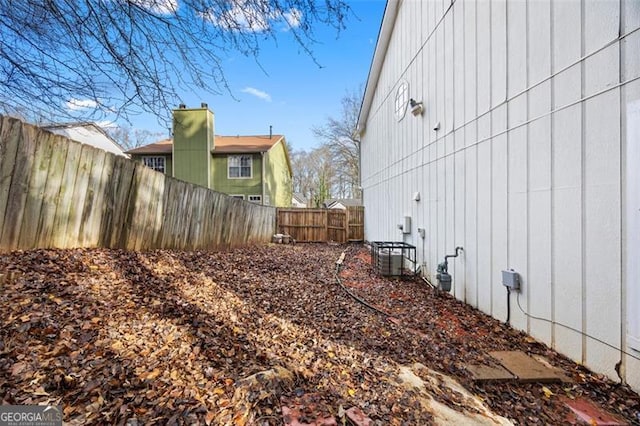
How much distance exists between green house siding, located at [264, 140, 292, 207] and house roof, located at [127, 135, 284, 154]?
0.49 metres

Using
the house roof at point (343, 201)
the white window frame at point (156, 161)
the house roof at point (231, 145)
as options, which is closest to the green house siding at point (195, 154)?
the house roof at point (231, 145)

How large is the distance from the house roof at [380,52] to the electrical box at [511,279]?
791cm

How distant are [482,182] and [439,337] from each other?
7.60ft

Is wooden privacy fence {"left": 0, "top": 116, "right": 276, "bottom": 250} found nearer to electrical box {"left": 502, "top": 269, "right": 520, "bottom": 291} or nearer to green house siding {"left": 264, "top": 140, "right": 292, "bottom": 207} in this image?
electrical box {"left": 502, "top": 269, "right": 520, "bottom": 291}

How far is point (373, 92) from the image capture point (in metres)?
11.8

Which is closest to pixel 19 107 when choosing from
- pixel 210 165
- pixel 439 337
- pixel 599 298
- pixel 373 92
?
pixel 439 337

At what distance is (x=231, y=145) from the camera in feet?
57.8

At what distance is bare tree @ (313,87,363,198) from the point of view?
70.3 feet

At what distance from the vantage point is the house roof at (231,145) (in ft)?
55.0

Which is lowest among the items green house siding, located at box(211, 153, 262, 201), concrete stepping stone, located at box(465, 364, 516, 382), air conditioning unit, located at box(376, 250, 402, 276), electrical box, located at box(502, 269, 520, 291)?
concrete stepping stone, located at box(465, 364, 516, 382)

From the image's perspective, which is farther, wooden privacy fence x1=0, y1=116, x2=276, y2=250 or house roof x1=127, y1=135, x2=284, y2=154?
house roof x1=127, y1=135, x2=284, y2=154

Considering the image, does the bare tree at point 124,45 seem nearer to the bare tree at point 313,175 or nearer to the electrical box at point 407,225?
the electrical box at point 407,225

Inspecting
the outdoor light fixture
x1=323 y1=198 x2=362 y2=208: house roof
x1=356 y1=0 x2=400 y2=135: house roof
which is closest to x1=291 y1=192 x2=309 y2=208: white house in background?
x1=323 y1=198 x2=362 y2=208: house roof

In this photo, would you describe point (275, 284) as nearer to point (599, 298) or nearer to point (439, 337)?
point (439, 337)
